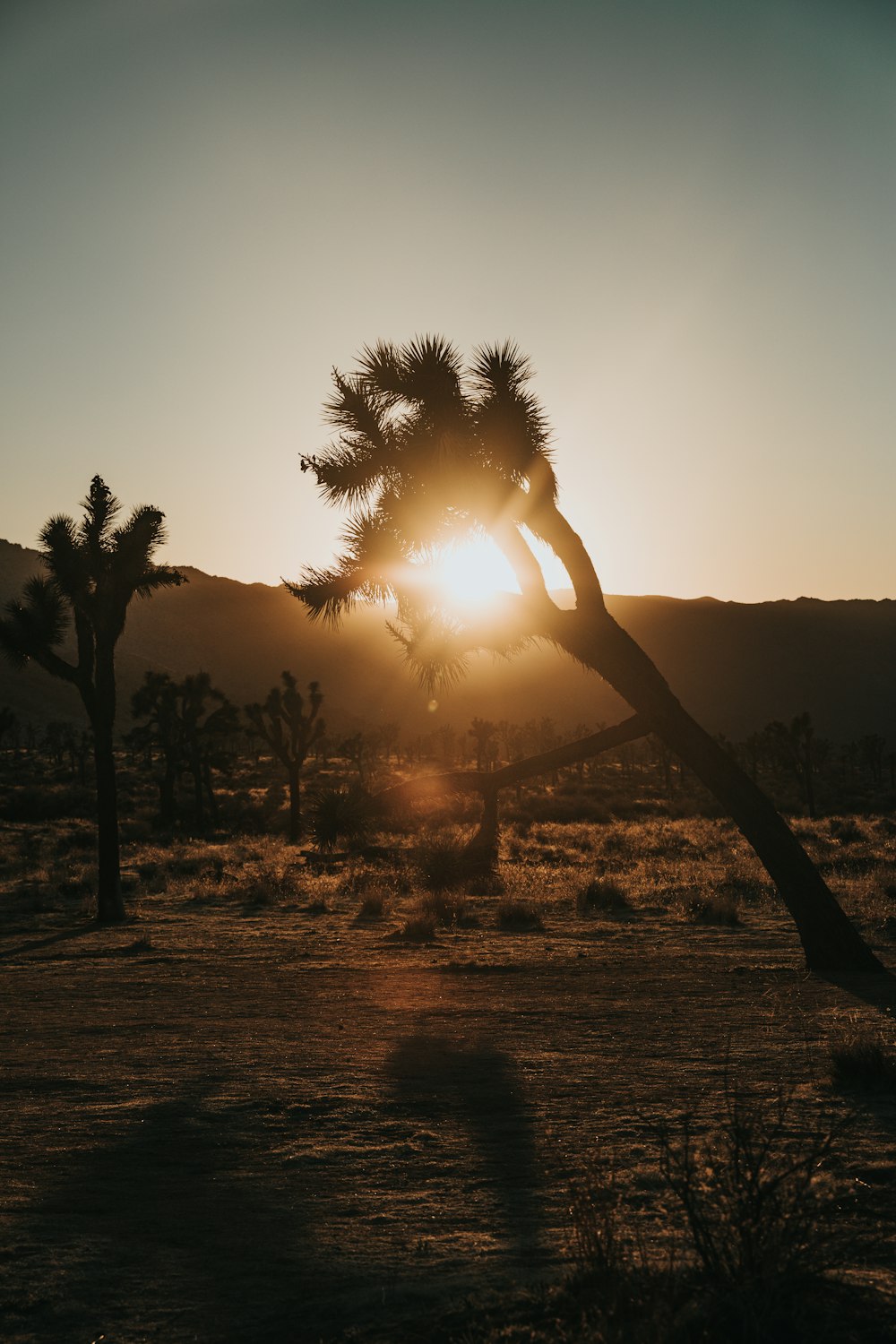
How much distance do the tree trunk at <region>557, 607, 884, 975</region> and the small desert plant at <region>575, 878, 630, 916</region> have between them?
264 inches

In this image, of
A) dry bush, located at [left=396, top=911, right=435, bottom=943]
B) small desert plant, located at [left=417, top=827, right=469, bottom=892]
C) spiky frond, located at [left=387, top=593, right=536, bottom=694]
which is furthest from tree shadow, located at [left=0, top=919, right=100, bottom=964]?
spiky frond, located at [left=387, top=593, right=536, bottom=694]

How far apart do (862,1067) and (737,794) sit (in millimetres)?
5408

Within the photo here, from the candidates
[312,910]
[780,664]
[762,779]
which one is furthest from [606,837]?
[780,664]

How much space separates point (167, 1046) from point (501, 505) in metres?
6.74

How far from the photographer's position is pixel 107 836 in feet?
65.1

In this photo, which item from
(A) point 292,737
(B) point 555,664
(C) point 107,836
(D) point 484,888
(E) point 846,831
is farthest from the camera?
(B) point 555,664

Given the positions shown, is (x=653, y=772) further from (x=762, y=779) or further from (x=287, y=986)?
(x=287, y=986)

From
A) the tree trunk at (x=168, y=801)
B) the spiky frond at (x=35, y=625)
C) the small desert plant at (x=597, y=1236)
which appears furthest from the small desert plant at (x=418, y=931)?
the tree trunk at (x=168, y=801)

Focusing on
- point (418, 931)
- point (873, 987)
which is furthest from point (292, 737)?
point (873, 987)

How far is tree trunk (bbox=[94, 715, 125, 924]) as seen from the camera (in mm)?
19234

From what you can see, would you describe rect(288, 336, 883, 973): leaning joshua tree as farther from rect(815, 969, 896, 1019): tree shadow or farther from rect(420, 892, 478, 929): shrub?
rect(420, 892, 478, 929): shrub

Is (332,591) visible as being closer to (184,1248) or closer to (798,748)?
(184,1248)

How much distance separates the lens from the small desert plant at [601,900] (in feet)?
62.6

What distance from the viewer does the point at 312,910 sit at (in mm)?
19734
